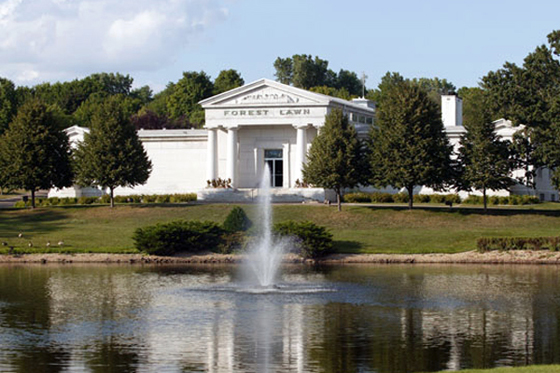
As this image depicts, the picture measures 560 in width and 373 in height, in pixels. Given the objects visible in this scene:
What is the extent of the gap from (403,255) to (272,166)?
99.5 ft

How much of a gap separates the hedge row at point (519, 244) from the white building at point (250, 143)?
2382cm

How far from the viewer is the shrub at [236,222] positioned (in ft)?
165

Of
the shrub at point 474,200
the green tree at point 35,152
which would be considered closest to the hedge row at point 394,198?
the shrub at point 474,200

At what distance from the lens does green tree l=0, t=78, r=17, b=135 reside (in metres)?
112

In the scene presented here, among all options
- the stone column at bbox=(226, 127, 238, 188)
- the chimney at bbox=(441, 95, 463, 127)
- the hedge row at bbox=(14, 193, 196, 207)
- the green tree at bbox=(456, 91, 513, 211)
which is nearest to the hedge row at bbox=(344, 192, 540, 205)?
the green tree at bbox=(456, 91, 513, 211)

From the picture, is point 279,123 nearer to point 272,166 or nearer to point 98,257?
point 272,166

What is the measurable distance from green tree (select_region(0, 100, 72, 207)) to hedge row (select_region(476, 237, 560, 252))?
1367 inches

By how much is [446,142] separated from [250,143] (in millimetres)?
20970

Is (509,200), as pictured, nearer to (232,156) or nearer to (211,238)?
(232,156)

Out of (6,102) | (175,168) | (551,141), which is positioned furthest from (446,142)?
(6,102)

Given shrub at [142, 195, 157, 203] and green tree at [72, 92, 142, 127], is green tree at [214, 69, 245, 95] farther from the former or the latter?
shrub at [142, 195, 157, 203]

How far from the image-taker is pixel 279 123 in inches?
2894

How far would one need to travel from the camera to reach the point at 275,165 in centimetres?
7644

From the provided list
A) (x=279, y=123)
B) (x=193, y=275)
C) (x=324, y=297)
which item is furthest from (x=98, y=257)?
(x=279, y=123)
